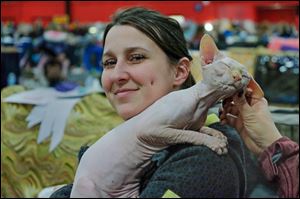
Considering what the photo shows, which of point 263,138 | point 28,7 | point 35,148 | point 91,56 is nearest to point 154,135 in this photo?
point 263,138

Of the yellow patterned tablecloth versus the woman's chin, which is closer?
the woman's chin

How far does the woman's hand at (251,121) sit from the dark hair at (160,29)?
0.09 m

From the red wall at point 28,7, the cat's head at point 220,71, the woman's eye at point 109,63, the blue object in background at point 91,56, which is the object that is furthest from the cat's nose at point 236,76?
the blue object in background at point 91,56

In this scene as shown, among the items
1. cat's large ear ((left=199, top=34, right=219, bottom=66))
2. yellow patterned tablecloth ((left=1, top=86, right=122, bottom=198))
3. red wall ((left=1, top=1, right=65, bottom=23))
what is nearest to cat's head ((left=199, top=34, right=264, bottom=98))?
cat's large ear ((left=199, top=34, right=219, bottom=66))

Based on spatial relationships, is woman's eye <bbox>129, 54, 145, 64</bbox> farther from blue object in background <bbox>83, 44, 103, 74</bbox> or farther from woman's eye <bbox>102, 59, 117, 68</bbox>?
blue object in background <bbox>83, 44, 103, 74</bbox>

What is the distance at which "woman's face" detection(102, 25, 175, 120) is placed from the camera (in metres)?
0.93

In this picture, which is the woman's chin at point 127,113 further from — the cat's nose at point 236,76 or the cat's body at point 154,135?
the cat's nose at point 236,76

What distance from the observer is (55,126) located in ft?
8.84

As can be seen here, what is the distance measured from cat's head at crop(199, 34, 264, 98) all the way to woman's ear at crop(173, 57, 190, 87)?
92 millimetres

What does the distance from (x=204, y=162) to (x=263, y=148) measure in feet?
0.46

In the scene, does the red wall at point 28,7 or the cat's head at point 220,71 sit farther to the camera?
the red wall at point 28,7

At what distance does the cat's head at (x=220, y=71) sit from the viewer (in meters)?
0.86

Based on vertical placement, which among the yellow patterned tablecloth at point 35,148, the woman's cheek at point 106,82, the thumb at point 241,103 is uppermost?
the woman's cheek at point 106,82

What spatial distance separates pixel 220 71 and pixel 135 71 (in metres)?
0.15
